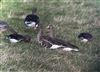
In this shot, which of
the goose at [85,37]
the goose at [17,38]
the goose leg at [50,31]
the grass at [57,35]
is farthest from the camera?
the goose leg at [50,31]

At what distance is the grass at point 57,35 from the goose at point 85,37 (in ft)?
0.33

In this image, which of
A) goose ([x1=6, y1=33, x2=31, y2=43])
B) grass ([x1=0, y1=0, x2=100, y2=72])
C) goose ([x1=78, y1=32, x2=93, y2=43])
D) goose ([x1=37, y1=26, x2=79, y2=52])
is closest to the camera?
grass ([x1=0, y1=0, x2=100, y2=72])

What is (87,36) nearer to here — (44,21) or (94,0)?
(44,21)

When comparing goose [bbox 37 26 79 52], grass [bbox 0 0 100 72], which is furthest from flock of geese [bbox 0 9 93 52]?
grass [bbox 0 0 100 72]

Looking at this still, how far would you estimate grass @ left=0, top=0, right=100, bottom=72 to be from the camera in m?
7.26

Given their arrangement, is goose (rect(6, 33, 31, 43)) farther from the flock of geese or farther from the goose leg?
the goose leg

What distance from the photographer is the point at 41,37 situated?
26.4 ft

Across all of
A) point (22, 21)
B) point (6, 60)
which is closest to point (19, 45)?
point (6, 60)

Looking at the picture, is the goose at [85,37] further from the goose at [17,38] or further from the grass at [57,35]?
the goose at [17,38]

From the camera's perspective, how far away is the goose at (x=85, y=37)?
8.12m

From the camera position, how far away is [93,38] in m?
8.33

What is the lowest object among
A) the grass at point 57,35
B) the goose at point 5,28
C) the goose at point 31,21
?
the grass at point 57,35

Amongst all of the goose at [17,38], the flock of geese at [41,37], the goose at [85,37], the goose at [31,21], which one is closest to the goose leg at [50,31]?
the flock of geese at [41,37]

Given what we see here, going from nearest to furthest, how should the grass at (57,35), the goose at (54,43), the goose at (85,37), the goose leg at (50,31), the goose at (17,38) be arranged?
the grass at (57,35) < the goose at (54,43) < the goose at (17,38) < the goose at (85,37) < the goose leg at (50,31)
